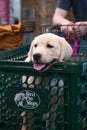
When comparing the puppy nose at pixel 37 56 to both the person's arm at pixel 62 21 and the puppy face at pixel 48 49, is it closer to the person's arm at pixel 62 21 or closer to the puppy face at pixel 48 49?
the puppy face at pixel 48 49

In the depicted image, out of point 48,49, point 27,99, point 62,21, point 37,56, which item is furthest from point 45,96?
point 62,21

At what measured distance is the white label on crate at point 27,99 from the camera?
204cm

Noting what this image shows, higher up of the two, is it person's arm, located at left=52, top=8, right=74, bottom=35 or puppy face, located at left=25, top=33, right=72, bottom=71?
person's arm, located at left=52, top=8, right=74, bottom=35

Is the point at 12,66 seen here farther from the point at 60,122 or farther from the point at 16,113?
the point at 60,122

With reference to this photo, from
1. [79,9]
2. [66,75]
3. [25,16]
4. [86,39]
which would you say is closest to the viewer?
[66,75]

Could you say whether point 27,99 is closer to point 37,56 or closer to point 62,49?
point 37,56

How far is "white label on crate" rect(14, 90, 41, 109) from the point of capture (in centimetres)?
204

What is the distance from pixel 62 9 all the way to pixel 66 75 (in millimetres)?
1507

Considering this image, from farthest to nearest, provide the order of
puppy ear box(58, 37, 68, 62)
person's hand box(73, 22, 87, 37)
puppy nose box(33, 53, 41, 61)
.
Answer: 1. person's hand box(73, 22, 87, 37)
2. puppy ear box(58, 37, 68, 62)
3. puppy nose box(33, 53, 41, 61)

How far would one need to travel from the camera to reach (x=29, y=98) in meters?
2.06

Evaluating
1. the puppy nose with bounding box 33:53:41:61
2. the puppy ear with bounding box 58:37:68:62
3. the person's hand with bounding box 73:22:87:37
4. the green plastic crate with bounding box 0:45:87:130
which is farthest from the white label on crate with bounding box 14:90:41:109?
the person's hand with bounding box 73:22:87:37

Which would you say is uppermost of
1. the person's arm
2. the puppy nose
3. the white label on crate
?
the person's arm

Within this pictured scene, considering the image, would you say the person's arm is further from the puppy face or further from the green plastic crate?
the green plastic crate

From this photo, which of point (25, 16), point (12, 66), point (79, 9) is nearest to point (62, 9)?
point (79, 9)
